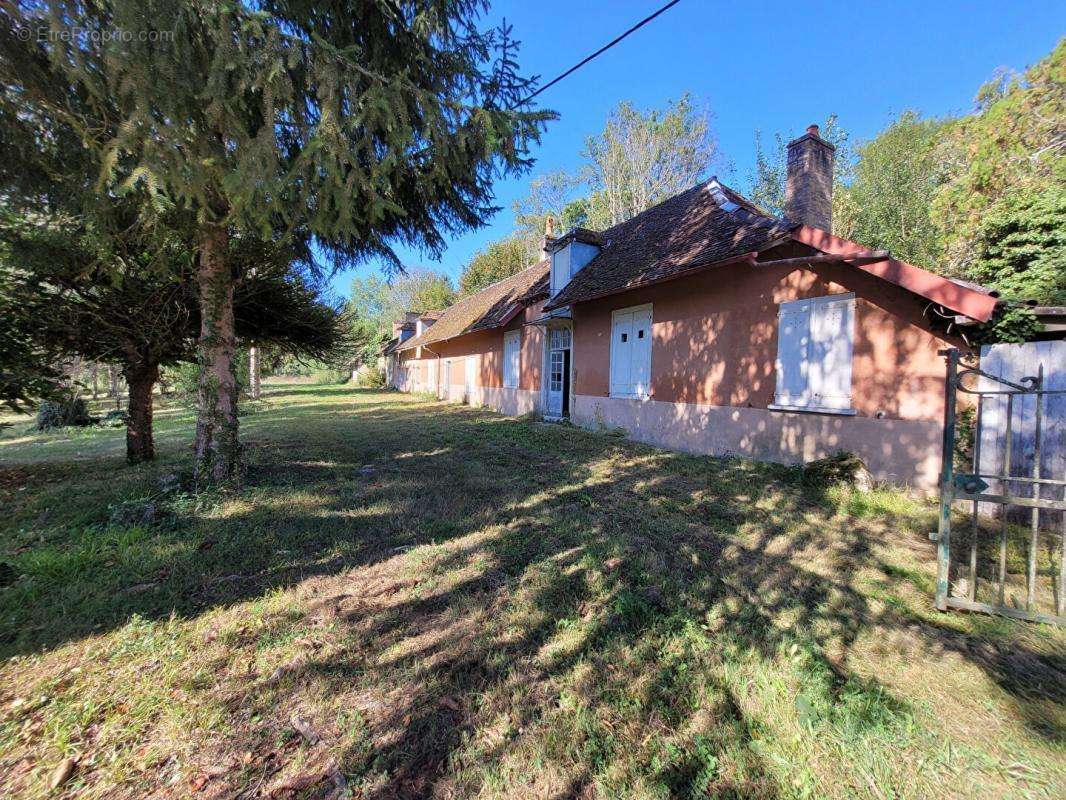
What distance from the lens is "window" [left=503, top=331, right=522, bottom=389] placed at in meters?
16.7

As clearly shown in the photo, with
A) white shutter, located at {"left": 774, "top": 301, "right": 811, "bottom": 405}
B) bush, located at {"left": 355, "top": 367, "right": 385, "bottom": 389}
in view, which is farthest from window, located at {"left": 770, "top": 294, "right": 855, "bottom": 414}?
bush, located at {"left": 355, "top": 367, "right": 385, "bottom": 389}

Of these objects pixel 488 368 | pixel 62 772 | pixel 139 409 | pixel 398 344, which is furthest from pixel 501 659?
pixel 398 344

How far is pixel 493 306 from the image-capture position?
61.3 feet

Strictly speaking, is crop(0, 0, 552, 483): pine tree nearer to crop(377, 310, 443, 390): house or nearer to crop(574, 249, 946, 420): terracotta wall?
crop(574, 249, 946, 420): terracotta wall

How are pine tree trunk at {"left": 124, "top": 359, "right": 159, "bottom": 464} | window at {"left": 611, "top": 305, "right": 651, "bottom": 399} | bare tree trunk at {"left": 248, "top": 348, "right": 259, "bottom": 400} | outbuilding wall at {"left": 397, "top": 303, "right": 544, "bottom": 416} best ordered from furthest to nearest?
bare tree trunk at {"left": 248, "top": 348, "right": 259, "bottom": 400}, outbuilding wall at {"left": 397, "top": 303, "right": 544, "bottom": 416}, window at {"left": 611, "top": 305, "right": 651, "bottom": 399}, pine tree trunk at {"left": 124, "top": 359, "right": 159, "bottom": 464}

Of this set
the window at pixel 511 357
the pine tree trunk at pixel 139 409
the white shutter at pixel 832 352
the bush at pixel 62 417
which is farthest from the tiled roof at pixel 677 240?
the bush at pixel 62 417

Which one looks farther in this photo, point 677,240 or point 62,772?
point 677,240

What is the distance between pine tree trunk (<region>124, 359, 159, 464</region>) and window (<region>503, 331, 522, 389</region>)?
1073 centimetres

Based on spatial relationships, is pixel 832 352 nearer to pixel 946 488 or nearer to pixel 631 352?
pixel 946 488

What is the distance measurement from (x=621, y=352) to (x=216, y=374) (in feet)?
27.7

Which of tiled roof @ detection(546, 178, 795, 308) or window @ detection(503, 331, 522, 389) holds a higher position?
tiled roof @ detection(546, 178, 795, 308)

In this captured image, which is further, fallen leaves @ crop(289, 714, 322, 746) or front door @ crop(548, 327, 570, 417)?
front door @ crop(548, 327, 570, 417)

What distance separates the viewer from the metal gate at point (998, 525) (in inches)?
114

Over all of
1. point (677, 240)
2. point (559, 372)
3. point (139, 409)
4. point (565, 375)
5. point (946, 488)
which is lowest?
point (946, 488)
